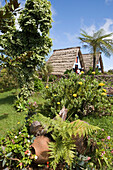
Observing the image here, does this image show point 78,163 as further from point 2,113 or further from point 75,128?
point 2,113

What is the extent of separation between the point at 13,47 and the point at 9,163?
Answer: 17.0 feet

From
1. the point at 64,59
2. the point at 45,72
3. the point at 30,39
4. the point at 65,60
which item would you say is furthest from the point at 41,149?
the point at 64,59

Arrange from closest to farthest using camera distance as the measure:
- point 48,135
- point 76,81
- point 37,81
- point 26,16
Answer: point 48,135 < point 76,81 < point 26,16 < point 37,81

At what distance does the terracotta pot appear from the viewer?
8.75 feet

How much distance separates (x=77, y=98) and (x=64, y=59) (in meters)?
12.7

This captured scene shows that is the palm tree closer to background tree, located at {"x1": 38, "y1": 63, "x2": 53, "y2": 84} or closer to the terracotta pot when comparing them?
background tree, located at {"x1": 38, "y1": 63, "x2": 53, "y2": 84}

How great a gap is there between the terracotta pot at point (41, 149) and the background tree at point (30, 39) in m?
3.78

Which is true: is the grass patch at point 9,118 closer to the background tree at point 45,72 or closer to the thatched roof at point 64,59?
the background tree at point 45,72

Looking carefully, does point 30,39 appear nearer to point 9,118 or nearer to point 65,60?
point 9,118

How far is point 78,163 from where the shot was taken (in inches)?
107

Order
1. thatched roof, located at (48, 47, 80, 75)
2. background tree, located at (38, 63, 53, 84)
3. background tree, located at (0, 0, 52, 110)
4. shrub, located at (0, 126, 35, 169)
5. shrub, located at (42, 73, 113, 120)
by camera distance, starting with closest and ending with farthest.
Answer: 1. shrub, located at (0, 126, 35, 169)
2. shrub, located at (42, 73, 113, 120)
3. background tree, located at (0, 0, 52, 110)
4. background tree, located at (38, 63, 53, 84)
5. thatched roof, located at (48, 47, 80, 75)

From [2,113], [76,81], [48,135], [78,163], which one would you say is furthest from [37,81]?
[78,163]

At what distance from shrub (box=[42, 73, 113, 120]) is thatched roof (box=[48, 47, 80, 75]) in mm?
10519

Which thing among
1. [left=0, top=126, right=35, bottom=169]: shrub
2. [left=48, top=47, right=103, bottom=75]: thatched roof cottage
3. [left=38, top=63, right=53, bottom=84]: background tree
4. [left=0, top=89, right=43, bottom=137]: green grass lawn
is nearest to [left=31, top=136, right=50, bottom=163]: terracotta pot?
[left=0, top=126, right=35, bottom=169]: shrub
